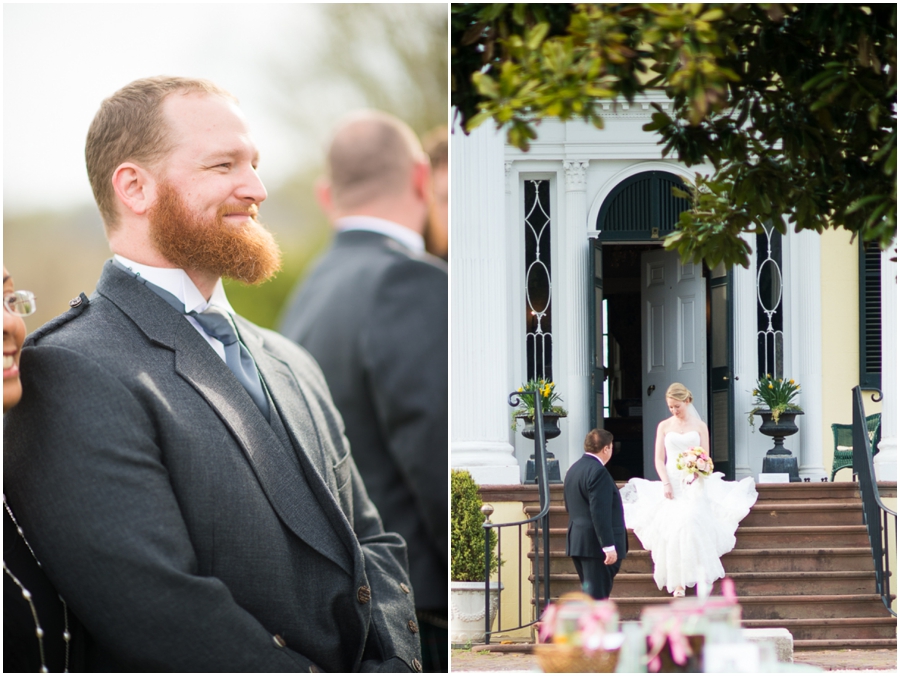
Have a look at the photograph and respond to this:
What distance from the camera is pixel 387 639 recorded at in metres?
2.90

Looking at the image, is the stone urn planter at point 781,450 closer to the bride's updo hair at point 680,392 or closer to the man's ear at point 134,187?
the bride's updo hair at point 680,392

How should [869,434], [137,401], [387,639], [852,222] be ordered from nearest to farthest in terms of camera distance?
1. [137,401]
2. [387,639]
3. [852,222]
4. [869,434]

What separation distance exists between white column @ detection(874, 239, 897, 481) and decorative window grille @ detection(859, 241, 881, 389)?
19 mm

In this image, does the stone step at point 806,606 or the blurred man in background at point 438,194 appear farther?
the stone step at point 806,606

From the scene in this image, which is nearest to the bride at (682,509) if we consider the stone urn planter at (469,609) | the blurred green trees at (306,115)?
the stone urn planter at (469,609)

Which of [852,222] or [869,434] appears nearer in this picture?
[852,222]

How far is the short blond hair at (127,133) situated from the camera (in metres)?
2.76

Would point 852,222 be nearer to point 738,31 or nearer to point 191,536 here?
point 738,31

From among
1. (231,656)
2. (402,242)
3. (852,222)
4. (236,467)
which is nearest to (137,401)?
(236,467)

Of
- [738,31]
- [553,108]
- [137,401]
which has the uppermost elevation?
[738,31]

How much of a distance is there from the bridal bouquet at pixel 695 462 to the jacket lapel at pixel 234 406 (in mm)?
1429

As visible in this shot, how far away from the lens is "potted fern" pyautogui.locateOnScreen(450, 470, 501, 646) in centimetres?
348

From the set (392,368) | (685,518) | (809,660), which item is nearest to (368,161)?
(392,368)

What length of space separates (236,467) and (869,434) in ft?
7.94
